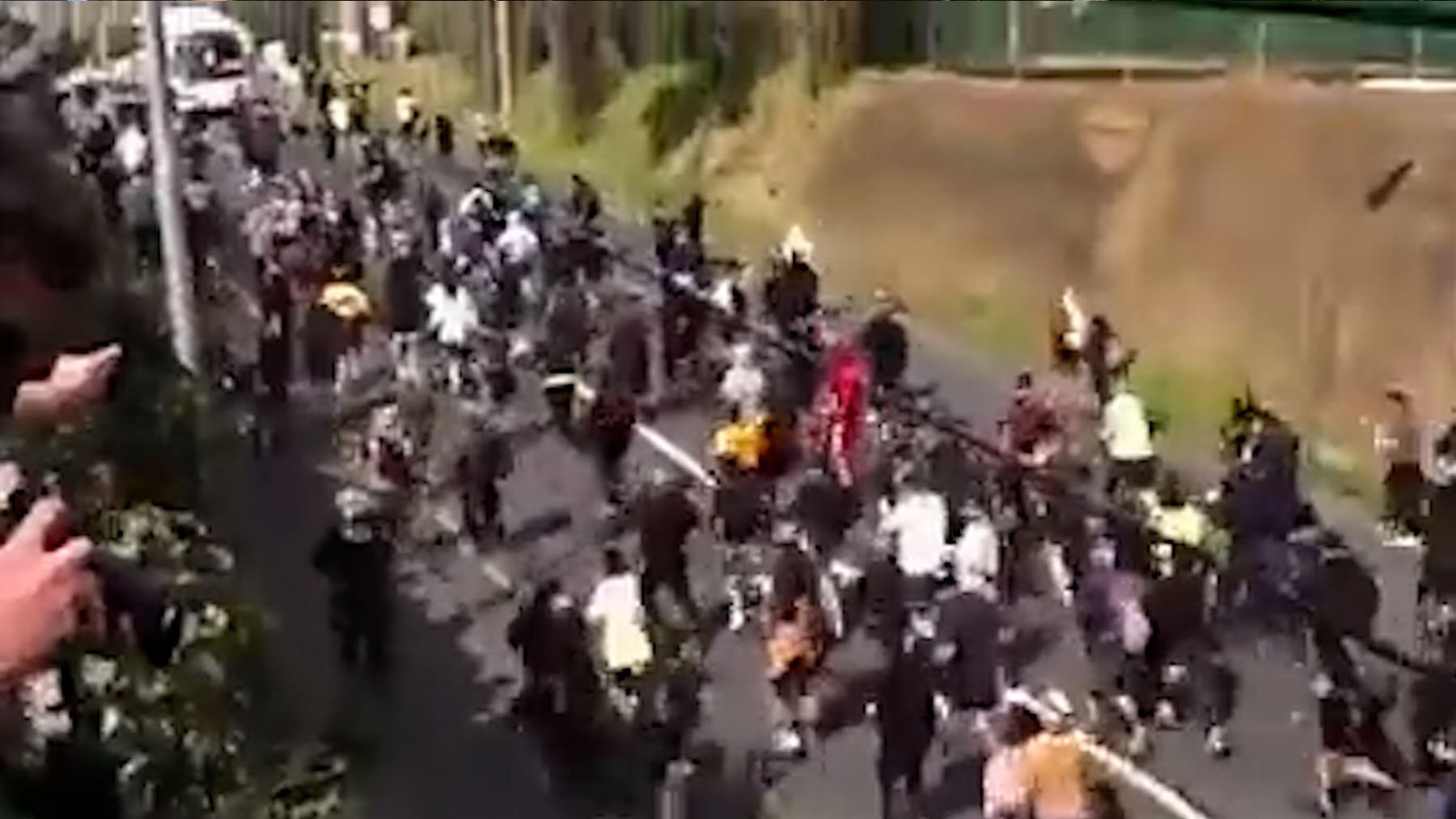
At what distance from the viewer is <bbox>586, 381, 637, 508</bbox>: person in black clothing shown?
3.41 m

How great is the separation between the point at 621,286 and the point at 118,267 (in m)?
0.73

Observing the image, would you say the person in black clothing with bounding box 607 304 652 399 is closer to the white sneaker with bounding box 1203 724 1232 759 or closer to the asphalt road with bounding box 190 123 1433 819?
the asphalt road with bounding box 190 123 1433 819

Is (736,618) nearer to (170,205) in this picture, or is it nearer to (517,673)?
(517,673)

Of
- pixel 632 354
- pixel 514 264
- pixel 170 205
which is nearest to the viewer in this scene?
pixel 632 354

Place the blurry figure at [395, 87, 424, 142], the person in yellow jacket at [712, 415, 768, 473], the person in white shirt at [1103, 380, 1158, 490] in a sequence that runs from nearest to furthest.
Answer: the person in white shirt at [1103, 380, 1158, 490]
the person in yellow jacket at [712, 415, 768, 473]
the blurry figure at [395, 87, 424, 142]

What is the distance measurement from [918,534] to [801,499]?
150mm

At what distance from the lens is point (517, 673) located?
326 cm

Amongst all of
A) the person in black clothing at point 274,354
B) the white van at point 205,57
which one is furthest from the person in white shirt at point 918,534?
the white van at point 205,57

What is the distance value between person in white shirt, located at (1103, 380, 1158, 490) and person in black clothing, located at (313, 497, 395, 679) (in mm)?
919

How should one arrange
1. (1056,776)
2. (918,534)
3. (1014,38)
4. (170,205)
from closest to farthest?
(1056,776), (918,534), (1014,38), (170,205)

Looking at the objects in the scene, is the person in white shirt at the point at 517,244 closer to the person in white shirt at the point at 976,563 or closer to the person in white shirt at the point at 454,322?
the person in white shirt at the point at 454,322

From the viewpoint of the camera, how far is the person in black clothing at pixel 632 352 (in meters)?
3.51

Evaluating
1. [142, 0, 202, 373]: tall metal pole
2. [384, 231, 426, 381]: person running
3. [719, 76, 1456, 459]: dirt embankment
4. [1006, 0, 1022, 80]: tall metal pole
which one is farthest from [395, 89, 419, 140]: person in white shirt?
[1006, 0, 1022, 80]: tall metal pole

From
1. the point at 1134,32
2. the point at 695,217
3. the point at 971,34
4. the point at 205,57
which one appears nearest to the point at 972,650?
the point at 1134,32
